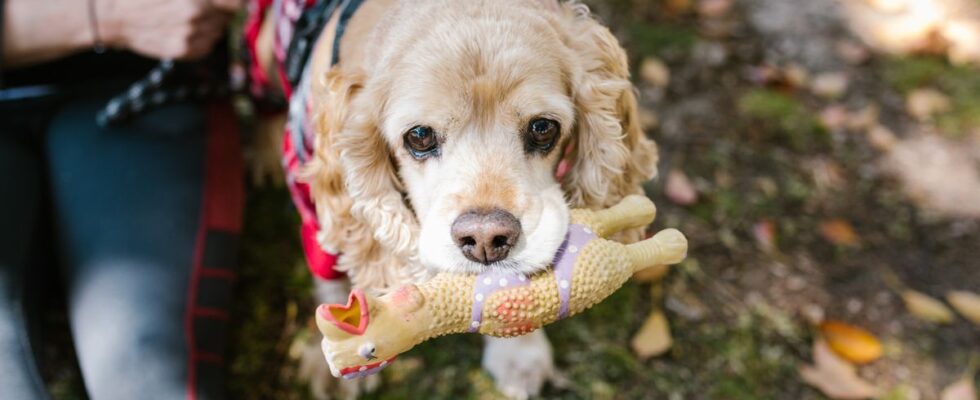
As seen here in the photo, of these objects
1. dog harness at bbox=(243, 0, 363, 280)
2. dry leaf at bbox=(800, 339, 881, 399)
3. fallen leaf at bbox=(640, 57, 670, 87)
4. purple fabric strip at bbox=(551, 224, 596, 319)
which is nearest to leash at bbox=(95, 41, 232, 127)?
dog harness at bbox=(243, 0, 363, 280)

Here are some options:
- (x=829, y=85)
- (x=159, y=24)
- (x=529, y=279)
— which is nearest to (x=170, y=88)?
(x=159, y=24)

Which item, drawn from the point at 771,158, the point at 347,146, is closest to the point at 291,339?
the point at 347,146

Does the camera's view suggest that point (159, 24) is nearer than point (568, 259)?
No

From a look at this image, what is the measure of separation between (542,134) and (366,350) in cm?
66

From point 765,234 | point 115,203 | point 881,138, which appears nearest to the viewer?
point 115,203

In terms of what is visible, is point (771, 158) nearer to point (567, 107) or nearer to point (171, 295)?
point (567, 107)

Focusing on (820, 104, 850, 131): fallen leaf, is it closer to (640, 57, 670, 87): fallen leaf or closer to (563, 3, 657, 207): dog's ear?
(640, 57, 670, 87): fallen leaf

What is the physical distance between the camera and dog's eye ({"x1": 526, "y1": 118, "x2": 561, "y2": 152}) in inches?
71.7

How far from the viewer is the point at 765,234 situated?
9.95 feet

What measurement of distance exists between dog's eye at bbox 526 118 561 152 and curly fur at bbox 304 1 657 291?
0.23 feet

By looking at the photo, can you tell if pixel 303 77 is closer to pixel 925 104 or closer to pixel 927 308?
pixel 927 308

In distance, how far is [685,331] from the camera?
2.71 m

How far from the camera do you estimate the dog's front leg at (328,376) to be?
7.99ft

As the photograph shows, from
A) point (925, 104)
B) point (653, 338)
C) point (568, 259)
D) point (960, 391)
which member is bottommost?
point (653, 338)
